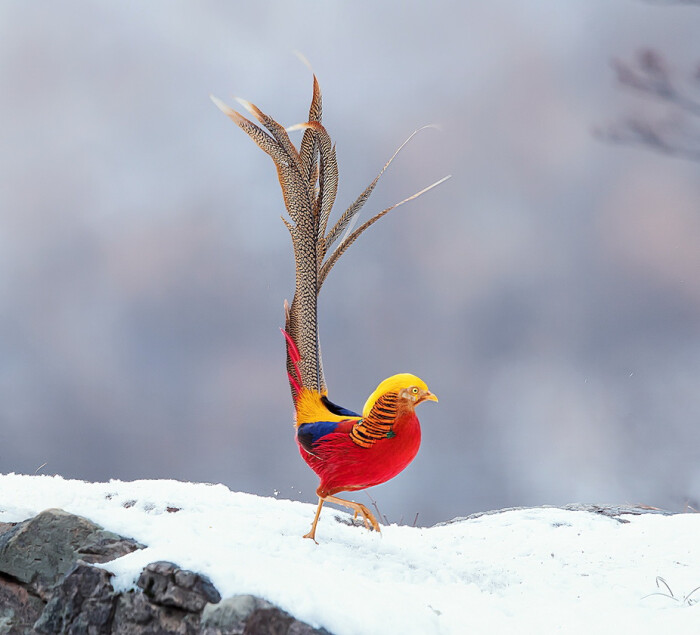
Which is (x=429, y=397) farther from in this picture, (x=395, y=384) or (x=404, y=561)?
(x=404, y=561)

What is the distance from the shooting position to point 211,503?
4.06m

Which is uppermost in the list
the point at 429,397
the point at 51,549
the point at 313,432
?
the point at 429,397

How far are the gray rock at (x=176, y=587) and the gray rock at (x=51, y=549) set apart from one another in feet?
1.47

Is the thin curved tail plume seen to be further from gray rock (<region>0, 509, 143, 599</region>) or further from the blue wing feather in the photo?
gray rock (<region>0, 509, 143, 599</region>)

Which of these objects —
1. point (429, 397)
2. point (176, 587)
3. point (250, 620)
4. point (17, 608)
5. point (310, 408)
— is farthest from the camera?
point (310, 408)

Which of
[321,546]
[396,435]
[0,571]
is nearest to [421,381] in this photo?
[396,435]

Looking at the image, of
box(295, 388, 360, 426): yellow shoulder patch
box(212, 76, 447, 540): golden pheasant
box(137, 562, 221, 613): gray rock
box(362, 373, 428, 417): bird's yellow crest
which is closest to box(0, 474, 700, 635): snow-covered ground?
box(137, 562, 221, 613): gray rock

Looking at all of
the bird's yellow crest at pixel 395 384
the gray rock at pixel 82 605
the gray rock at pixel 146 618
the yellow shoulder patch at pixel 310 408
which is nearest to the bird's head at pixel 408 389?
the bird's yellow crest at pixel 395 384

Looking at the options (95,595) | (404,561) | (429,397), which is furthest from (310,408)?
(95,595)

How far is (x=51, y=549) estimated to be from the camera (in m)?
2.98

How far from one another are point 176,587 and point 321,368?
1605 millimetres

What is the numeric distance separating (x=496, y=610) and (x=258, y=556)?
3.59 ft

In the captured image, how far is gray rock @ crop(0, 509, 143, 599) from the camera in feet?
9.62

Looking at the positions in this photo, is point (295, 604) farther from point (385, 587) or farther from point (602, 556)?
point (602, 556)
